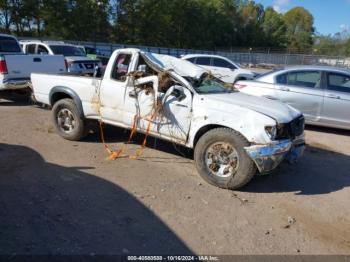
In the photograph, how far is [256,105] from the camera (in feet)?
17.4

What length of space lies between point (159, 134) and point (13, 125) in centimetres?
394

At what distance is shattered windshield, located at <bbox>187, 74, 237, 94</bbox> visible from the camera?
5676mm

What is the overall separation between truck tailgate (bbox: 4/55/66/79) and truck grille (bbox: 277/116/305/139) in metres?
7.44

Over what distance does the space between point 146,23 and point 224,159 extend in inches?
1869

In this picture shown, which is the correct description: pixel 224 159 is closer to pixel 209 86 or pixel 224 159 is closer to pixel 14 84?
pixel 209 86

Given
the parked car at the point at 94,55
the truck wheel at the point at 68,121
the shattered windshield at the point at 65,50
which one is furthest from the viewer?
the parked car at the point at 94,55

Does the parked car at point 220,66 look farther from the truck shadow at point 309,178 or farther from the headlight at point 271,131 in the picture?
the headlight at point 271,131

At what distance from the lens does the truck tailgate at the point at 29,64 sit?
31.4ft

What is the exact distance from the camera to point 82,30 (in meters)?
41.4

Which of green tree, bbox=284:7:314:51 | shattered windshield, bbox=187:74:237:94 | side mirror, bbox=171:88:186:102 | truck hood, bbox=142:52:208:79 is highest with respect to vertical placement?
green tree, bbox=284:7:314:51

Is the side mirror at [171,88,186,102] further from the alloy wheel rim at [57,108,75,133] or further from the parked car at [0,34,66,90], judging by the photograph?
the parked car at [0,34,66,90]

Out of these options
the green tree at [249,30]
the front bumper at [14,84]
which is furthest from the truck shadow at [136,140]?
the green tree at [249,30]

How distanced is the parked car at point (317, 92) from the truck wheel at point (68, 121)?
455 centimetres

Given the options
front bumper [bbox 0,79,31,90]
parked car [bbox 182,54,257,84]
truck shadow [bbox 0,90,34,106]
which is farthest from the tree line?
front bumper [bbox 0,79,31,90]
